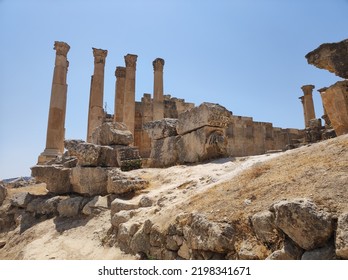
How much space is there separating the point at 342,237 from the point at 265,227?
30.3 inches

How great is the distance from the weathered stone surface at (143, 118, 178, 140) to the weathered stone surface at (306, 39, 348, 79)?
441 cm

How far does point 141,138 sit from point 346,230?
19.4m

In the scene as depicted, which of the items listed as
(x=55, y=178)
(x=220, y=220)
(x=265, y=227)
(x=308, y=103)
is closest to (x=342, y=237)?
(x=265, y=227)

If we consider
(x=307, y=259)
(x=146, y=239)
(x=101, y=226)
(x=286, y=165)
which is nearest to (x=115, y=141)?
(x=101, y=226)

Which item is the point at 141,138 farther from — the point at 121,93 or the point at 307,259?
the point at 307,259

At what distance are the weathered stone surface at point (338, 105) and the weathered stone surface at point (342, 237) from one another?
5.37 m

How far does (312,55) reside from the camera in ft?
22.6

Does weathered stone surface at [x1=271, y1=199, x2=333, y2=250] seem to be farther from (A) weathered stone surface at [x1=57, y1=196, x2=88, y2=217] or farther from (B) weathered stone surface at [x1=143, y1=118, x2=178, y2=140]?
(B) weathered stone surface at [x1=143, y1=118, x2=178, y2=140]

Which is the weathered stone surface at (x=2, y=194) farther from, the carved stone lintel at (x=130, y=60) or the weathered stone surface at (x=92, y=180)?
the carved stone lintel at (x=130, y=60)

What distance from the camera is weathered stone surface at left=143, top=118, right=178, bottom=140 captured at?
Answer: 9352mm

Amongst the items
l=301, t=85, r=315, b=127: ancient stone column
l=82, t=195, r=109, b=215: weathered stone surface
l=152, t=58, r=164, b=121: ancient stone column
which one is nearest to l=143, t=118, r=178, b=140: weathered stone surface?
l=82, t=195, r=109, b=215: weathered stone surface

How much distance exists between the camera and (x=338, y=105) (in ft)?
22.6

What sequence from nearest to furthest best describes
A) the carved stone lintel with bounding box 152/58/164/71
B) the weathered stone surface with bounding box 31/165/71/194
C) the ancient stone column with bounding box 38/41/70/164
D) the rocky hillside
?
the rocky hillside < the weathered stone surface with bounding box 31/165/71/194 < the ancient stone column with bounding box 38/41/70/164 < the carved stone lintel with bounding box 152/58/164/71

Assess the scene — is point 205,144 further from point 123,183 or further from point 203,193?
point 203,193
